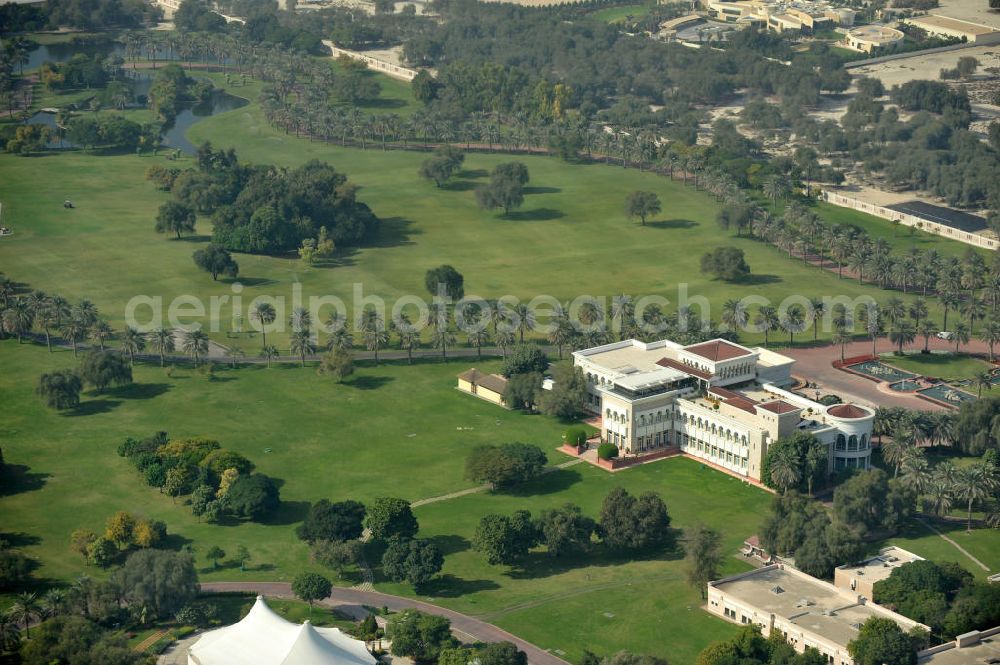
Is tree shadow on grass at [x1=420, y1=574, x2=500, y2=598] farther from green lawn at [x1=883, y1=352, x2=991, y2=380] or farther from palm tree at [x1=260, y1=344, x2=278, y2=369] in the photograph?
green lawn at [x1=883, y1=352, x2=991, y2=380]

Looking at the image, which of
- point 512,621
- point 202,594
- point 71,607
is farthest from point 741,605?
point 71,607

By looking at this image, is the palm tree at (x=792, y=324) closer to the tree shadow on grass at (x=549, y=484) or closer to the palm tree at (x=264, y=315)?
the tree shadow on grass at (x=549, y=484)

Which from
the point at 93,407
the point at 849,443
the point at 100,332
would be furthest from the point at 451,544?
the point at 100,332

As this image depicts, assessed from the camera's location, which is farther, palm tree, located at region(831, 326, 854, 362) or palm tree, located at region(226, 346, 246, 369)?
palm tree, located at region(226, 346, 246, 369)

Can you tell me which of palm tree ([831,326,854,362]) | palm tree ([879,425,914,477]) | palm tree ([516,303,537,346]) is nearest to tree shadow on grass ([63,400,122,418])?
palm tree ([516,303,537,346])

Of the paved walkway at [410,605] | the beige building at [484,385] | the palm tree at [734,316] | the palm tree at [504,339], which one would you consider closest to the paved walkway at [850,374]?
the palm tree at [734,316]

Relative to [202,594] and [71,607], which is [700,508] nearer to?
[202,594]
